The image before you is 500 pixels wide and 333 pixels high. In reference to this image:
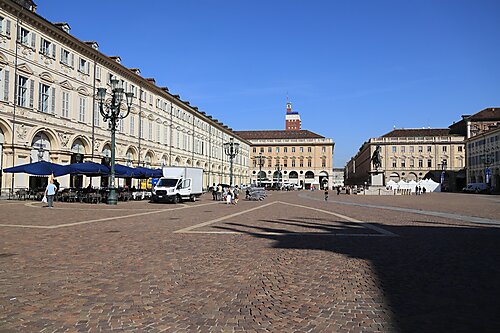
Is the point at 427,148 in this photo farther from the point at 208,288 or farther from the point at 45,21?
the point at 208,288

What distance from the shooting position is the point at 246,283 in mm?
A: 6582

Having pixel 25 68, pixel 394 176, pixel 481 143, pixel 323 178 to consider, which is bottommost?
pixel 323 178

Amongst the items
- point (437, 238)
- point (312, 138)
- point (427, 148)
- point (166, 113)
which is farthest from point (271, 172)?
point (437, 238)

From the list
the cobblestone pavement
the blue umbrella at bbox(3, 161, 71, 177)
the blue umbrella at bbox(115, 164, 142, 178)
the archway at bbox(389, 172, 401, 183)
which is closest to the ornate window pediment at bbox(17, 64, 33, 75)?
the blue umbrella at bbox(3, 161, 71, 177)

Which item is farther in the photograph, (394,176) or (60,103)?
(394,176)

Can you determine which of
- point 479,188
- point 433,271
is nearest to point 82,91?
point 433,271

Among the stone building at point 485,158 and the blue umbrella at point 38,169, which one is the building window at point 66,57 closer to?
the blue umbrella at point 38,169

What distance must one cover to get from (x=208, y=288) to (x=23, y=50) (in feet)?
109

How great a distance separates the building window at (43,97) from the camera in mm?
35075

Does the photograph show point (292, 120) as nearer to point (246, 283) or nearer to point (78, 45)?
point (78, 45)

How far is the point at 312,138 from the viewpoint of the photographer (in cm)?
12056

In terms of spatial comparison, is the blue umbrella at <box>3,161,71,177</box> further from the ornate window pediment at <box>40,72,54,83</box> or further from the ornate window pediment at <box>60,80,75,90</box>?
the ornate window pediment at <box>60,80,75,90</box>

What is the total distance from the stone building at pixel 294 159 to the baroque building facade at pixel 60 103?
211 ft

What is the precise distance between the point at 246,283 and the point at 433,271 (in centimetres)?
330
